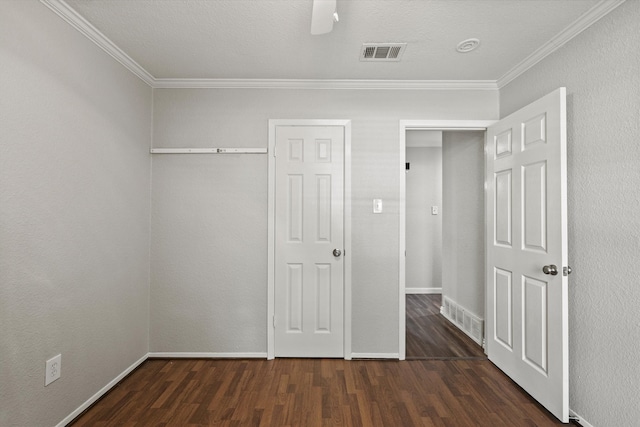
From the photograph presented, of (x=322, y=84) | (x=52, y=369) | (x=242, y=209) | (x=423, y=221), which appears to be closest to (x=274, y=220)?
(x=242, y=209)

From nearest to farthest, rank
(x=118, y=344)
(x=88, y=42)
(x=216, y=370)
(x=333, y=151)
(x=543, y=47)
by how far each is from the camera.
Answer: (x=88, y=42)
(x=543, y=47)
(x=118, y=344)
(x=216, y=370)
(x=333, y=151)

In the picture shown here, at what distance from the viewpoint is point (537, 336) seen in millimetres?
2141

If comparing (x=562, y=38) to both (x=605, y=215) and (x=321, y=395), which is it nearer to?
(x=605, y=215)

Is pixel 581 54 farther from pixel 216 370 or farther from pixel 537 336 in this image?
pixel 216 370

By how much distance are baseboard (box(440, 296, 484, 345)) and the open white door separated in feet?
1.30

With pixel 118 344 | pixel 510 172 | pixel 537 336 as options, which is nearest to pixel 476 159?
pixel 510 172

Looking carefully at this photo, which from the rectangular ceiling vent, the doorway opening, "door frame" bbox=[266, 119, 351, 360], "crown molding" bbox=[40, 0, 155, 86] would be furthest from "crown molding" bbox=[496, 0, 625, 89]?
"crown molding" bbox=[40, 0, 155, 86]

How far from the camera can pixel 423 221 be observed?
5.45 metres

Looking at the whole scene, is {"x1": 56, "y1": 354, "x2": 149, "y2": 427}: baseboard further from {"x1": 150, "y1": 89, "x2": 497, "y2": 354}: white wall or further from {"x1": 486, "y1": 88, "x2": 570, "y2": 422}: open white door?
{"x1": 486, "y1": 88, "x2": 570, "y2": 422}: open white door

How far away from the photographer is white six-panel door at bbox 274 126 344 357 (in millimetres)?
2854

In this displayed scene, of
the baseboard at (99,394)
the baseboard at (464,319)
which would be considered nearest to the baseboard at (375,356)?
the baseboard at (464,319)

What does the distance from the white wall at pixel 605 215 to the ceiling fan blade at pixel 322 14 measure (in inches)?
62.7

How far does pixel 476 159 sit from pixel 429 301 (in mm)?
2508

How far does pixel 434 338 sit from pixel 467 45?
2703mm
